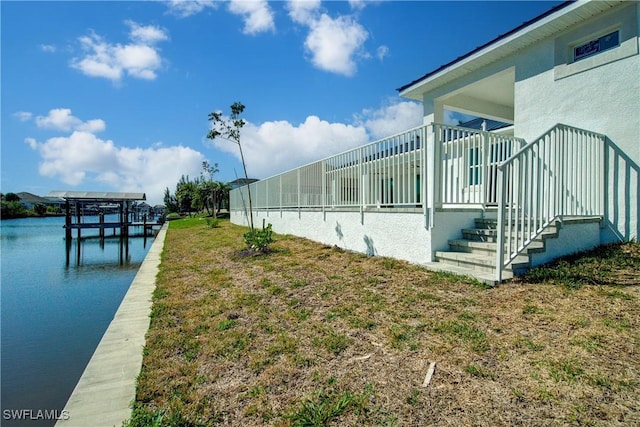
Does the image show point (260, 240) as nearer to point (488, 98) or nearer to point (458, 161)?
point (458, 161)

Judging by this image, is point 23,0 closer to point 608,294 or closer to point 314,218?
point 314,218

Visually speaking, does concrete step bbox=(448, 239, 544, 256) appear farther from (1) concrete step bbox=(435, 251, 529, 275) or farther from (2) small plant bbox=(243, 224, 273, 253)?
(2) small plant bbox=(243, 224, 273, 253)

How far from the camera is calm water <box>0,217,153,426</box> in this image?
9.73 ft

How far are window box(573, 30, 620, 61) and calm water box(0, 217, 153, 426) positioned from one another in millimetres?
8464

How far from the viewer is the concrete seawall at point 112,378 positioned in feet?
7.01

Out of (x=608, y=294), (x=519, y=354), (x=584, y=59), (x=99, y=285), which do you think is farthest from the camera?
(x=99, y=285)

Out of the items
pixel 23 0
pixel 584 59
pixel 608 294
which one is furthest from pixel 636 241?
pixel 23 0

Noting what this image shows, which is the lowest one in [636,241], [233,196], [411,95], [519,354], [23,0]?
[519,354]

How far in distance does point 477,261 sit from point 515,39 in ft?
15.2

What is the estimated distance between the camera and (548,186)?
461 cm

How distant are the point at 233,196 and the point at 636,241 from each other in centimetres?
2358

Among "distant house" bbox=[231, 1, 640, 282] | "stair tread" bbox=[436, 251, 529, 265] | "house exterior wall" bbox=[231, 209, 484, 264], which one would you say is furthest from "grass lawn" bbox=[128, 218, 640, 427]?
"house exterior wall" bbox=[231, 209, 484, 264]

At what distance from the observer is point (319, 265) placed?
6254 millimetres

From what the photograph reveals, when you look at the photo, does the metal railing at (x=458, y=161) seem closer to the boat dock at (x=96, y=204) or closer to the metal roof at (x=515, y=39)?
the metal roof at (x=515, y=39)
